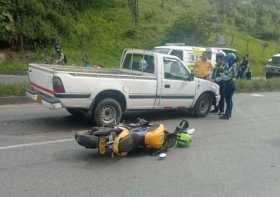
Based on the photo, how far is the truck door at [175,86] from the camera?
11508 mm

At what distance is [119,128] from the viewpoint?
7.85 meters

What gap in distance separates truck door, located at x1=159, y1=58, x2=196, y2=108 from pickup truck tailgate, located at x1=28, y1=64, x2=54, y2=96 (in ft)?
9.11

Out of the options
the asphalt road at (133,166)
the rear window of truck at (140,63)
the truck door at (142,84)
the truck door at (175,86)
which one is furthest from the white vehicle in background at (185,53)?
the asphalt road at (133,166)

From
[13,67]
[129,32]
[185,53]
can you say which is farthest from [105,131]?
[129,32]

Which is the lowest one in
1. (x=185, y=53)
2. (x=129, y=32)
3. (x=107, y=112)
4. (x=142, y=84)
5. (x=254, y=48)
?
(x=107, y=112)

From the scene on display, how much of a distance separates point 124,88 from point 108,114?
0.66 metres

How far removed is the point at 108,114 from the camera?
34.7 feet

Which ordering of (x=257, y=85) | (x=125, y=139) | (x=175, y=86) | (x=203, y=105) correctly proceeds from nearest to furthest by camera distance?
1. (x=125, y=139)
2. (x=175, y=86)
3. (x=203, y=105)
4. (x=257, y=85)

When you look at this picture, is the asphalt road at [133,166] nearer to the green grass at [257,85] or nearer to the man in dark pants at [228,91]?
the man in dark pants at [228,91]

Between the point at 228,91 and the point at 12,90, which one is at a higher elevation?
the point at 228,91

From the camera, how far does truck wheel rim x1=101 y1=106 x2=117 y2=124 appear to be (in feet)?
34.3

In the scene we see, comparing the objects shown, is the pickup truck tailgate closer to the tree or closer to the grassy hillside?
the grassy hillside

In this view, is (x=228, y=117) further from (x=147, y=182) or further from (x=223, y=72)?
(x=147, y=182)

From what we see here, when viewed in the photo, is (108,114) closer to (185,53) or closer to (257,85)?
(185,53)
